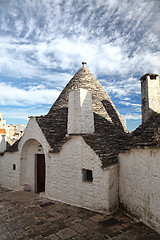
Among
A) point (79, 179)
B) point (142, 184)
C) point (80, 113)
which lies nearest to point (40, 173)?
point (79, 179)

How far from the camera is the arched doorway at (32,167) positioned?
9234 millimetres

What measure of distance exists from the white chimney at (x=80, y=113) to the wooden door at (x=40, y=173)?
3304mm

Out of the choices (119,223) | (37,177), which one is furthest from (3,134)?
(119,223)

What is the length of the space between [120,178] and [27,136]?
522 cm

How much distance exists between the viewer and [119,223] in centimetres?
499

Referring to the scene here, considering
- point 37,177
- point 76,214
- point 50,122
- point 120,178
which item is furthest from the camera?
point 37,177

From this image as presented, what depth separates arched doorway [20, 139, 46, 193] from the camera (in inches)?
364

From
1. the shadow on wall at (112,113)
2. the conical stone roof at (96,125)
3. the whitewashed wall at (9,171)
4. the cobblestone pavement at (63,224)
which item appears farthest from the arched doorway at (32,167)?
the shadow on wall at (112,113)

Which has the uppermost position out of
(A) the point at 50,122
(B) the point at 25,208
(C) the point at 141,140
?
(A) the point at 50,122

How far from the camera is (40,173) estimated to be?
30.6 ft

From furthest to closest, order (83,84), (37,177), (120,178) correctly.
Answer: (83,84) → (37,177) → (120,178)

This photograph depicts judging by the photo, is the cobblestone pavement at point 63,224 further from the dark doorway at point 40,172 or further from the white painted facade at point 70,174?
the dark doorway at point 40,172

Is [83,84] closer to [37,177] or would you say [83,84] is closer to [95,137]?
[95,137]

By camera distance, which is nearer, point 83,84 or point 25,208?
point 25,208
